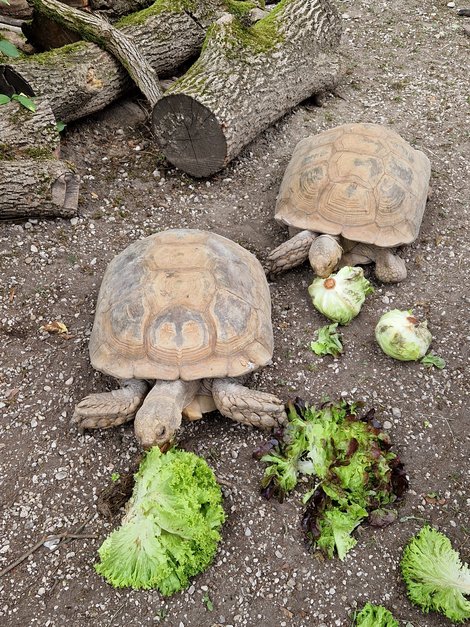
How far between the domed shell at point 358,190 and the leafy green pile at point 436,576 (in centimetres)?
→ 234

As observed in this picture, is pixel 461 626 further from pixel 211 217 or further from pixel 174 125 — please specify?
pixel 174 125

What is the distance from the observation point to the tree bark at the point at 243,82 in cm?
529

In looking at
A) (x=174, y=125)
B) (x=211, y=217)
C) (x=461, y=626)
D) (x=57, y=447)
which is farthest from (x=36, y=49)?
(x=461, y=626)

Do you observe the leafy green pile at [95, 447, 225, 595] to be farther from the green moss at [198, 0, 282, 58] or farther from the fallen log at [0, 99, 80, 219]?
the green moss at [198, 0, 282, 58]

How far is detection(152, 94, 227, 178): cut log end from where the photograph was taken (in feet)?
17.1

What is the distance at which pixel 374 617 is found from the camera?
9.68 ft

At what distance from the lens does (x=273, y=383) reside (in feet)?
13.3

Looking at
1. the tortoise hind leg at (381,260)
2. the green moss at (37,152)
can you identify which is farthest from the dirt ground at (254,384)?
the green moss at (37,152)

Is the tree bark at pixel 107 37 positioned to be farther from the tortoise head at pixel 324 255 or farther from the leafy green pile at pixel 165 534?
A: the leafy green pile at pixel 165 534

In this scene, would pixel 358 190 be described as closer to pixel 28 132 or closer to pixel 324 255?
pixel 324 255

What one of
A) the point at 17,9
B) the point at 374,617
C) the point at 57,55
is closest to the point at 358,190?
the point at 374,617

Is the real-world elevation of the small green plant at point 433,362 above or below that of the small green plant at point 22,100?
below

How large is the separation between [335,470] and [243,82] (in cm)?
399

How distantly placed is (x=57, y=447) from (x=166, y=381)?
872 mm
